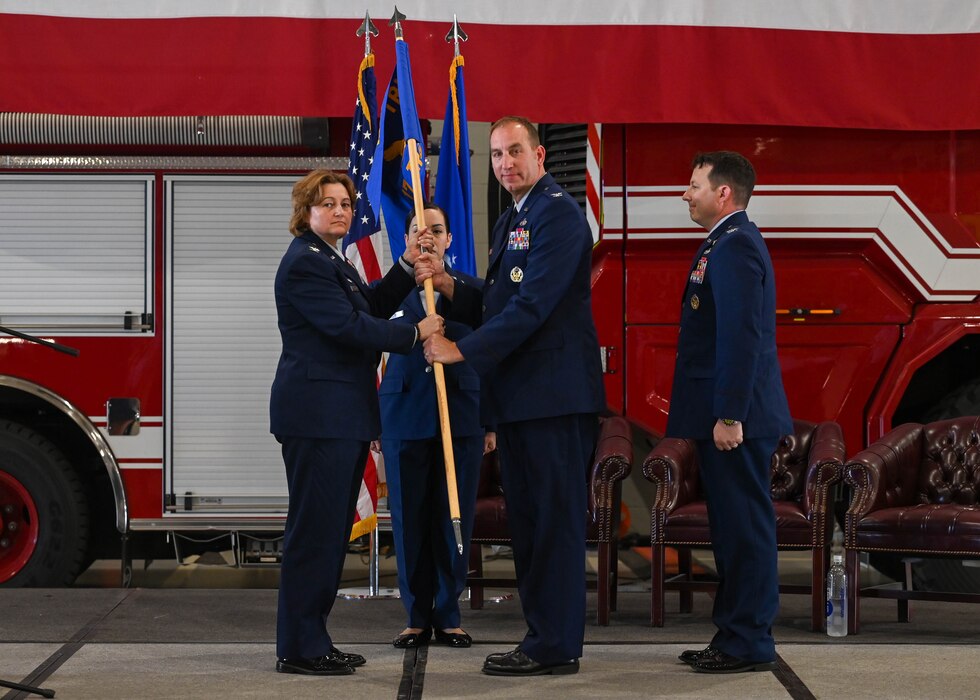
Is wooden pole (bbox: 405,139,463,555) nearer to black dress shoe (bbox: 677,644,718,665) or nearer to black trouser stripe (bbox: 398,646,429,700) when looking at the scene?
black trouser stripe (bbox: 398,646,429,700)

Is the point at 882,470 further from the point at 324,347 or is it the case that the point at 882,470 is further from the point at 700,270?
the point at 324,347

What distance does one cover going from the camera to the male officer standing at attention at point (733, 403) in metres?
4.33

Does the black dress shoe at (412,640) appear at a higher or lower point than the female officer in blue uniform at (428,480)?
lower

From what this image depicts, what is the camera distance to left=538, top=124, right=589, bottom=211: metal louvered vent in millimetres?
6359

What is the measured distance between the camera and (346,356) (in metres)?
4.48

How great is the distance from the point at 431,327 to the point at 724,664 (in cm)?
148

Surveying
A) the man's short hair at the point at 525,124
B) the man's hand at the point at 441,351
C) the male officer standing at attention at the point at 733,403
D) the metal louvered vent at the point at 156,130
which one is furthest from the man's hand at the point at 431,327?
the metal louvered vent at the point at 156,130

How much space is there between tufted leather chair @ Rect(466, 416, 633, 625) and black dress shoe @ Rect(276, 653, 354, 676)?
52.5 inches

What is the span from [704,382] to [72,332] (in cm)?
330

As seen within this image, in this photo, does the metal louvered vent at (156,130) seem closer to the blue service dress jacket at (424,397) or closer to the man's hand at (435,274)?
the blue service dress jacket at (424,397)

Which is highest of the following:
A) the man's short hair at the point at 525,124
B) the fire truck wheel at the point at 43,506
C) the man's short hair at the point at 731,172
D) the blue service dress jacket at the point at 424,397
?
the man's short hair at the point at 525,124

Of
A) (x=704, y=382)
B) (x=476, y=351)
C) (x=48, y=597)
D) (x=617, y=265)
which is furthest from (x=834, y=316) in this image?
(x=48, y=597)

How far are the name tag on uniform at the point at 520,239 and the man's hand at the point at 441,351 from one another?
0.38 m

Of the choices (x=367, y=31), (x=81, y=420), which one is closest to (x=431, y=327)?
(x=367, y=31)
